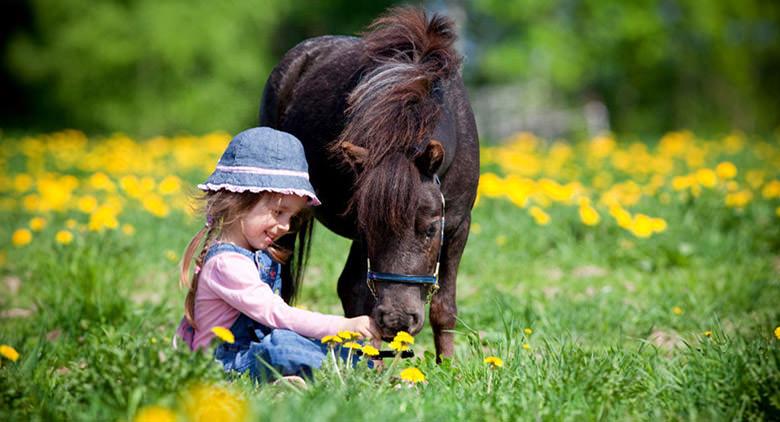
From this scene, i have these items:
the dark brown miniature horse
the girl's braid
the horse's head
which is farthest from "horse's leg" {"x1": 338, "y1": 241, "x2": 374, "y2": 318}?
the horse's head

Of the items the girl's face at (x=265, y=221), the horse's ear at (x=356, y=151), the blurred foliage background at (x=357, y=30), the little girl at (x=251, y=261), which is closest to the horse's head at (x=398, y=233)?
the horse's ear at (x=356, y=151)

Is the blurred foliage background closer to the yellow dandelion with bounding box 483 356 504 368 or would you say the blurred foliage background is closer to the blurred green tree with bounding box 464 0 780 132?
the blurred green tree with bounding box 464 0 780 132

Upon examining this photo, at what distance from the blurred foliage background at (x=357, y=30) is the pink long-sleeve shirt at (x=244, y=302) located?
14.8 m

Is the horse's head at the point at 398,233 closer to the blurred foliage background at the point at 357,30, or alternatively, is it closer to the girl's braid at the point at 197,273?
the girl's braid at the point at 197,273

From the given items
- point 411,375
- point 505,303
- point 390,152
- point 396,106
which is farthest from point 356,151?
point 505,303

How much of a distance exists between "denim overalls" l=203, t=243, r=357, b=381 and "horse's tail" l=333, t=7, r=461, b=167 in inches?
25.0

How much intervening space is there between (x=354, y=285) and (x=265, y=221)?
82cm

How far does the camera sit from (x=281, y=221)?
137 inches

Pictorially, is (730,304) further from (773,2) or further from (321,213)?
(773,2)

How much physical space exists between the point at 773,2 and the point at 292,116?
23.6 meters

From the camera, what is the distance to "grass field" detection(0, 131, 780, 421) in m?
2.63

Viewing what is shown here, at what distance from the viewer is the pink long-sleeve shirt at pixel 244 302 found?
3.23m

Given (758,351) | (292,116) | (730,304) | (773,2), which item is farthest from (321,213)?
(773,2)

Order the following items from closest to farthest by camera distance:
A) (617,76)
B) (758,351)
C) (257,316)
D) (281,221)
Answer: (758,351)
(257,316)
(281,221)
(617,76)
